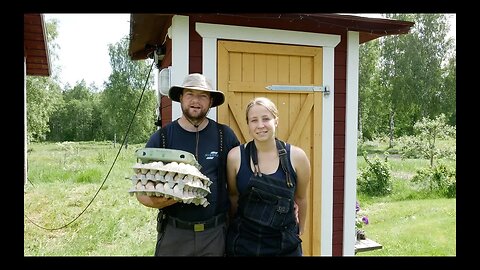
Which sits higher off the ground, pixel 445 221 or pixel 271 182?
pixel 271 182

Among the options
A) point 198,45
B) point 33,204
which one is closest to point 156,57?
point 198,45

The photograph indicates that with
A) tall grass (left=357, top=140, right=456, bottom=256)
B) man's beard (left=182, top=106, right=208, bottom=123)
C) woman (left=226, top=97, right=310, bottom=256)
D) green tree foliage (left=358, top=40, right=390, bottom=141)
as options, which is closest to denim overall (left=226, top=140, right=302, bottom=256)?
woman (left=226, top=97, right=310, bottom=256)

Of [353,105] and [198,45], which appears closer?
[198,45]

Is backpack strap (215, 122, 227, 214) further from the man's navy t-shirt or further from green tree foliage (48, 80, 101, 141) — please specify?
green tree foliage (48, 80, 101, 141)

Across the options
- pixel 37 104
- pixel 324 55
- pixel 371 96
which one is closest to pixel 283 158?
pixel 324 55

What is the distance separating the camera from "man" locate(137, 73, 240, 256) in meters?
2.75

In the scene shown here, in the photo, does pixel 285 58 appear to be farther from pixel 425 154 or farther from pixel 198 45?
pixel 425 154

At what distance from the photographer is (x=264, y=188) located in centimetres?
263

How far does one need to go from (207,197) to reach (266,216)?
1.47 feet

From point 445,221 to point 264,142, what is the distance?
6831 mm

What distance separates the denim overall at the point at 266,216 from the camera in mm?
2641

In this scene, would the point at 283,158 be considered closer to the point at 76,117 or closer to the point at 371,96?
the point at 371,96

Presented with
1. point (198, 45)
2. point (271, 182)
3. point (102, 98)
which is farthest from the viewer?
point (102, 98)

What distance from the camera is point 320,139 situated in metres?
4.13
